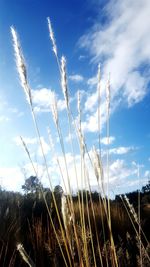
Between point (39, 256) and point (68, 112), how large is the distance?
2153mm

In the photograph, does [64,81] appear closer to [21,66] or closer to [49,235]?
[21,66]

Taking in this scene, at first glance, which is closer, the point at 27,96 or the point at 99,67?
the point at 27,96

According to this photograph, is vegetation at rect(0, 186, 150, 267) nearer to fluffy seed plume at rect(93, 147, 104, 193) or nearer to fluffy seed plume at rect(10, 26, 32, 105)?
fluffy seed plume at rect(93, 147, 104, 193)

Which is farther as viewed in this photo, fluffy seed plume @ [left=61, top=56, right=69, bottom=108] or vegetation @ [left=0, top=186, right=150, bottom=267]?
vegetation @ [left=0, top=186, right=150, bottom=267]

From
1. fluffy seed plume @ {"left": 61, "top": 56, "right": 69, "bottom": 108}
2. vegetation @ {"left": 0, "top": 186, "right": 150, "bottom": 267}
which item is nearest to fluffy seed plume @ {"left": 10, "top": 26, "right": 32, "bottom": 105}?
fluffy seed plume @ {"left": 61, "top": 56, "right": 69, "bottom": 108}

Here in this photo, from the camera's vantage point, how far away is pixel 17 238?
12.1 ft

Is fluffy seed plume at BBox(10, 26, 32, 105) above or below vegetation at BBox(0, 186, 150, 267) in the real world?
above

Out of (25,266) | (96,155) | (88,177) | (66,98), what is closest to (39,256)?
(25,266)

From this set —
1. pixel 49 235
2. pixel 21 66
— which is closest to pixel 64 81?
pixel 21 66

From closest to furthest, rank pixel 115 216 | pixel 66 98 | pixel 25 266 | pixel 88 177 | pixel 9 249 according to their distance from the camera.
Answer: pixel 66 98, pixel 88 177, pixel 25 266, pixel 9 249, pixel 115 216

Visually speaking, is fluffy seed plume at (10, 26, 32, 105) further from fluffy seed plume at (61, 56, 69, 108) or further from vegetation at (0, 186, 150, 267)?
vegetation at (0, 186, 150, 267)

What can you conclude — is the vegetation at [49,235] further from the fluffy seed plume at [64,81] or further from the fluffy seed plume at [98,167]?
the fluffy seed plume at [64,81]

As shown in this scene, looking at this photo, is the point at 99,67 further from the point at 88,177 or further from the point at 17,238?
the point at 17,238

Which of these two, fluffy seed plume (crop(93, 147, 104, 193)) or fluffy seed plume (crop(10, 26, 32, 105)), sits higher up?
fluffy seed plume (crop(10, 26, 32, 105))
